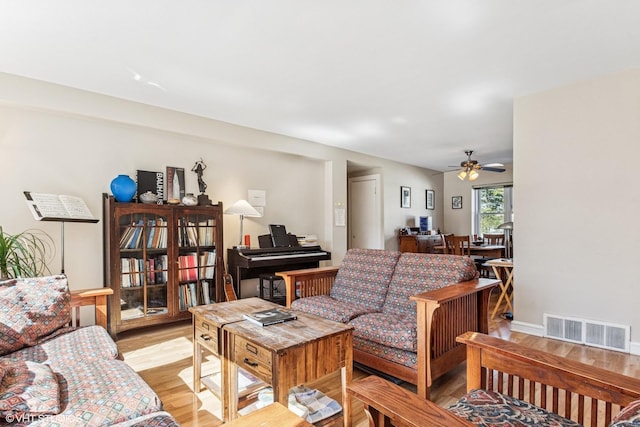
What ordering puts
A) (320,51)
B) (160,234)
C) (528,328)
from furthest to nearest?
(160,234), (528,328), (320,51)

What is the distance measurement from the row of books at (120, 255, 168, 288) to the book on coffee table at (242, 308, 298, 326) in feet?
6.29

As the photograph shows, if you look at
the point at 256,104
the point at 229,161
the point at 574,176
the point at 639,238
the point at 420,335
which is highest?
the point at 256,104

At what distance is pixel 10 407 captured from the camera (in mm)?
1188

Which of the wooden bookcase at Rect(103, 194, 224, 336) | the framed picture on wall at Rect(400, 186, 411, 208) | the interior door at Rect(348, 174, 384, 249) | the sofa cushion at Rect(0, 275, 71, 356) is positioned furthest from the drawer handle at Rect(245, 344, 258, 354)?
the framed picture on wall at Rect(400, 186, 411, 208)

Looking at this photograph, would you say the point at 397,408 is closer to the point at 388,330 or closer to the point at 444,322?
the point at 388,330

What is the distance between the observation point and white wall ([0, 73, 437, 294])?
3.14 meters

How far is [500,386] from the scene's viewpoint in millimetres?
1581

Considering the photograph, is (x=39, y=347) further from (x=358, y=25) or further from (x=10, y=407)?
(x=358, y=25)

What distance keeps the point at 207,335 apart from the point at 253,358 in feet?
1.80

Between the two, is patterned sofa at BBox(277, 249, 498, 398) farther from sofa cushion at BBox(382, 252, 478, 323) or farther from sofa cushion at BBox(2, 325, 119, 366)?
sofa cushion at BBox(2, 325, 119, 366)

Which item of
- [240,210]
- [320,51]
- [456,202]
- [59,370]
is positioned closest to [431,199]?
[456,202]

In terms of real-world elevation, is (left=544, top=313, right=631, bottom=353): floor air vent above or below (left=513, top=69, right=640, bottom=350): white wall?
below

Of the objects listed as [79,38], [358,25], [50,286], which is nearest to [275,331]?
[50,286]

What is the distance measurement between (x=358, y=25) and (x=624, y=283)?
3.06 m
